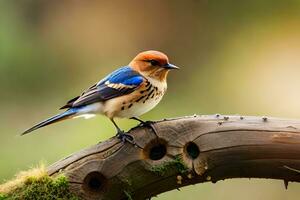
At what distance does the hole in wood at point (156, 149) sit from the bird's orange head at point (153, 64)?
0.54 m

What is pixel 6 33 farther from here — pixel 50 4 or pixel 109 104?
pixel 109 104

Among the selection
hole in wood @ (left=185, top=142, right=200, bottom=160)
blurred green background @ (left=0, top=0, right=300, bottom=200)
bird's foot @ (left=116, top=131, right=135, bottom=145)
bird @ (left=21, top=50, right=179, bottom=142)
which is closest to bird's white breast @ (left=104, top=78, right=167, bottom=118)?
bird @ (left=21, top=50, right=179, bottom=142)

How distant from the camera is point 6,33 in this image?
903 cm

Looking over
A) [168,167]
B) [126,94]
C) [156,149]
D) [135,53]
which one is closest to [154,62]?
[126,94]

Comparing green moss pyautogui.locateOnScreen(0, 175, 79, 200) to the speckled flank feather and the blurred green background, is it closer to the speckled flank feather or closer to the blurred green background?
the speckled flank feather

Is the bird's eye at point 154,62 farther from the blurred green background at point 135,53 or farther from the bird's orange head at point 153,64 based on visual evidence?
the blurred green background at point 135,53

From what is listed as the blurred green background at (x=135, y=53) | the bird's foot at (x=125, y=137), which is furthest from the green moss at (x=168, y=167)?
the blurred green background at (x=135, y=53)

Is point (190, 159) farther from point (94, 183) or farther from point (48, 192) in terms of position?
point (48, 192)

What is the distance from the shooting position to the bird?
4070 millimetres

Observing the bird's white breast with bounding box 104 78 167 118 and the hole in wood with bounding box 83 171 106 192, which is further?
the bird's white breast with bounding box 104 78 167 118

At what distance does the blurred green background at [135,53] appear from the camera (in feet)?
26.3

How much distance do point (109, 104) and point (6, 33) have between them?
5.13m

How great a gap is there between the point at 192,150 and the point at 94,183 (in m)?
0.42

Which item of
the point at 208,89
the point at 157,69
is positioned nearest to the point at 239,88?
the point at 208,89
